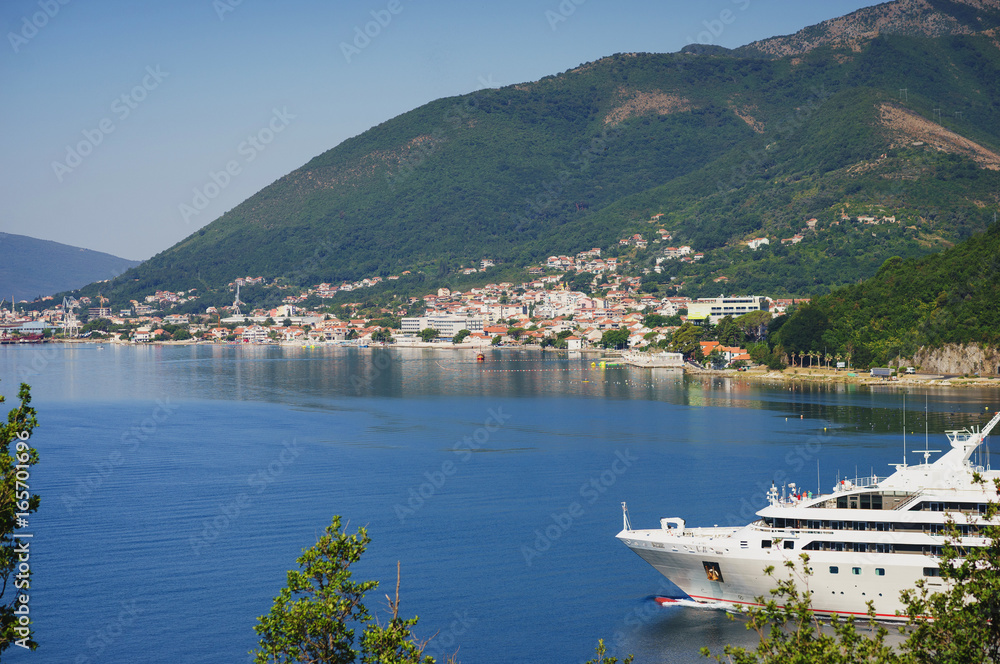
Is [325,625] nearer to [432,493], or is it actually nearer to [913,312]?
[432,493]

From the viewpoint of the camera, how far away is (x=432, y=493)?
83.7 ft

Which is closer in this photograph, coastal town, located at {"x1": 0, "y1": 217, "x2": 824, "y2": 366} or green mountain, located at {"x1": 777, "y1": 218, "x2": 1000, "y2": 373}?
green mountain, located at {"x1": 777, "y1": 218, "x2": 1000, "y2": 373}

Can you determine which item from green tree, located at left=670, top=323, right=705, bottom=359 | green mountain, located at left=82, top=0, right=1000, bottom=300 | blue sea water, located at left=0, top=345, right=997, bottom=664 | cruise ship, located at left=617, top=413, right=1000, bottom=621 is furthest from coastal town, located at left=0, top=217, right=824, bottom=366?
cruise ship, located at left=617, top=413, right=1000, bottom=621

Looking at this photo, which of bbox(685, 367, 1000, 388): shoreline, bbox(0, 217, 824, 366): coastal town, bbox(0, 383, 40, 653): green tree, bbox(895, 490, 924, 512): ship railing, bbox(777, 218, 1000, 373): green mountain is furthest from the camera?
bbox(0, 217, 824, 366): coastal town

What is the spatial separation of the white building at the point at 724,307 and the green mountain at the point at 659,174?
470 inches

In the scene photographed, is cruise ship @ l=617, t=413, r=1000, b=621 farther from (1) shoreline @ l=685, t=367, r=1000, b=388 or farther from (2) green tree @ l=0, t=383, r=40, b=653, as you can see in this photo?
(1) shoreline @ l=685, t=367, r=1000, b=388

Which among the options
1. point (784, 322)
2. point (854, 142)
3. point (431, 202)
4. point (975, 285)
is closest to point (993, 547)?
point (975, 285)

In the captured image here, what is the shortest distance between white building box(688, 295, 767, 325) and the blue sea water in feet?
104

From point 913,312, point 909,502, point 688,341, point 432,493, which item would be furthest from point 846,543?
point 688,341

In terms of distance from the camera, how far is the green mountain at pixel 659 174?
4333 inches

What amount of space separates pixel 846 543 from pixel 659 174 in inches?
6630

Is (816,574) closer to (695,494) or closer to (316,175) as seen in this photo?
(695,494)

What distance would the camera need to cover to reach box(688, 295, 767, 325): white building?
8506 cm

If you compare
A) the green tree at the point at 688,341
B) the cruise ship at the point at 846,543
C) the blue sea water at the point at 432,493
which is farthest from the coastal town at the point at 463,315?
the cruise ship at the point at 846,543
